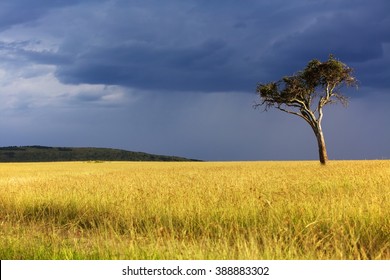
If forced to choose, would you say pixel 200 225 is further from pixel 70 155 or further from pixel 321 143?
pixel 70 155

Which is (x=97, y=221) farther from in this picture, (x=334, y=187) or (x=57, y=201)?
(x=334, y=187)

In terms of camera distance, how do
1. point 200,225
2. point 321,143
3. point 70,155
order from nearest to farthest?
point 200,225
point 321,143
point 70,155

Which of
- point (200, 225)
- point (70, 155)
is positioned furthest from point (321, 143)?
point (70, 155)

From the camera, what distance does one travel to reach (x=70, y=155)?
333 ft

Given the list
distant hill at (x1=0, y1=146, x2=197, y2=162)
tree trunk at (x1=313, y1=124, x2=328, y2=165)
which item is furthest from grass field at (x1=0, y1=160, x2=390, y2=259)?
distant hill at (x1=0, y1=146, x2=197, y2=162)

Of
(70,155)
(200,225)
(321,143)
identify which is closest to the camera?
(200,225)

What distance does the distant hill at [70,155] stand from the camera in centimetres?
9725

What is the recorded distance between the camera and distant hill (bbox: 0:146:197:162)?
97.2 m

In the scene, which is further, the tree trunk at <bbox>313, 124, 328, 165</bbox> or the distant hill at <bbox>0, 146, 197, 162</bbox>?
the distant hill at <bbox>0, 146, 197, 162</bbox>

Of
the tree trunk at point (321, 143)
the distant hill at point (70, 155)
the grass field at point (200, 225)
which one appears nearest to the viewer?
the grass field at point (200, 225)

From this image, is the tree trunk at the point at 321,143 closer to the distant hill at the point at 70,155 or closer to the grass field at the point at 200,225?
the grass field at the point at 200,225

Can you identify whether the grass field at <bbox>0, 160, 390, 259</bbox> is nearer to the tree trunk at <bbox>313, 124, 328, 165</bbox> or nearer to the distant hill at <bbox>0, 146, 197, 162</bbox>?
the tree trunk at <bbox>313, 124, 328, 165</bbox>

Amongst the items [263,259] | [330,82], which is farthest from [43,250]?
[330,82]

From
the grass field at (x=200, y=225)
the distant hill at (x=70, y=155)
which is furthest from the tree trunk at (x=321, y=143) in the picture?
the distant hill at (x=70, y=155)
